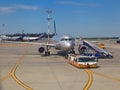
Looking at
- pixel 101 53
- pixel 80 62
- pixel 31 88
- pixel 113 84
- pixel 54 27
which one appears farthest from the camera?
pixel 54 27

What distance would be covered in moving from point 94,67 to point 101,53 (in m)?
14.5

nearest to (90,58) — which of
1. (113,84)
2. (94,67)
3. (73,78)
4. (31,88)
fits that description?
(94,67)

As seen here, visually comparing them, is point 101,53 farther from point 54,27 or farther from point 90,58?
point 54,27

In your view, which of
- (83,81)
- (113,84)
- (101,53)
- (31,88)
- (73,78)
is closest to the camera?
(31,88)

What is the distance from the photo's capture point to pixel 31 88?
788 inches

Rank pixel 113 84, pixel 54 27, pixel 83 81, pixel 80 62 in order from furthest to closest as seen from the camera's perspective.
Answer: pixel 54 27 → pixel 80 62 → pixel 83 81 → pixel 113 84

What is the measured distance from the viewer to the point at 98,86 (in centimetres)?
2078

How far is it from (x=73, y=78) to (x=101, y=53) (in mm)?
22996

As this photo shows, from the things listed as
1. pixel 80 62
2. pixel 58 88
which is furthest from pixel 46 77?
pixel 80 62

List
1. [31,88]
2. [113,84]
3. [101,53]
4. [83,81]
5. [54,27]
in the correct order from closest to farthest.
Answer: [31,88]
[113,84]
[83,81]
[101,53]
[54,27]

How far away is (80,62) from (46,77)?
25.9 feet

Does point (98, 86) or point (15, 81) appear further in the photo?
point (15, 81)

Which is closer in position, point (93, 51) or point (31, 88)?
point (31, 88)

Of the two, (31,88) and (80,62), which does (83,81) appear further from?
(80,62)
